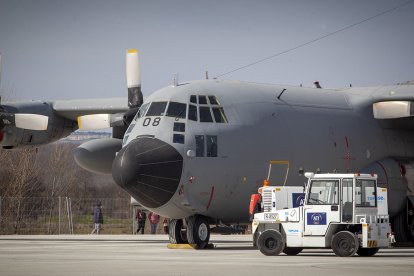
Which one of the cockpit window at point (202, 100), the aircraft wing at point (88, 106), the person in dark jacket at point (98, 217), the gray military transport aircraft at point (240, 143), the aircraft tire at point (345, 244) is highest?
the aircraft wing at point (88, 106)

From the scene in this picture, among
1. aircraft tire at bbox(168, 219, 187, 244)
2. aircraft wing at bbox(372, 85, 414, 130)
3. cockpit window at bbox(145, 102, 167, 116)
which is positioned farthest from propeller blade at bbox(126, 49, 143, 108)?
aircraft wing at bbox(372, 85, 414, 130)

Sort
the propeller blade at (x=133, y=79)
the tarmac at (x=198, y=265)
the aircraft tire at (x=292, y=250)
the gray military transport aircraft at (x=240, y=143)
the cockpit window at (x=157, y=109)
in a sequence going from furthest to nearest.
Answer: the propeller blade at (x=133, y=79) → the cockpit window at (x=157, y=109) → the gray military transport aircraft at (x=240, y=143) → the aircraft tire at (x=292, y=250) → the tarmac at (x=198, y=265)

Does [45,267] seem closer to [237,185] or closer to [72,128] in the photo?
[237,185]

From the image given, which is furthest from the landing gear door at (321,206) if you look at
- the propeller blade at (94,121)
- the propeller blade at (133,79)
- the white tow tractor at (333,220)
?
the propeller blade at (94,121)

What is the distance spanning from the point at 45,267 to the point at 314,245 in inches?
247

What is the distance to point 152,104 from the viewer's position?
21672 mm

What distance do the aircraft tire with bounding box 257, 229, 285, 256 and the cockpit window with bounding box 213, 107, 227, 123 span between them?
374cm

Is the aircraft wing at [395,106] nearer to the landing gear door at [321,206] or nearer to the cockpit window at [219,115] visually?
the cockpit window at [219,115]

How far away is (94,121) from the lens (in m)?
28.5

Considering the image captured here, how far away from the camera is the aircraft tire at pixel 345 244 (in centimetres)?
1784

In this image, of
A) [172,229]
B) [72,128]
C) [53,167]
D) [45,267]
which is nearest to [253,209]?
[172,229]

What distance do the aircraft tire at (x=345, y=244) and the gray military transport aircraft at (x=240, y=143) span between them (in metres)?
4.11

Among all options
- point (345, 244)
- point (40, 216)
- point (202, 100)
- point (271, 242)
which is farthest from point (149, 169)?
point (40, 216)

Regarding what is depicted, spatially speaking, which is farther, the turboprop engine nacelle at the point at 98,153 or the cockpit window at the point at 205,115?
the turboprop engine nacelle at the point at 98,153
